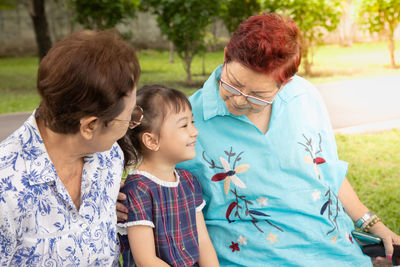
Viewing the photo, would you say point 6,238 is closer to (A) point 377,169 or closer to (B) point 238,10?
(A) point 377,169

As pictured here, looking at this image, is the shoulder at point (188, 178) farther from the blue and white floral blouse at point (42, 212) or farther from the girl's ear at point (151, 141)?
the blue and white floral blouse at point (42, 212)

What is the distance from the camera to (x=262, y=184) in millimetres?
2201

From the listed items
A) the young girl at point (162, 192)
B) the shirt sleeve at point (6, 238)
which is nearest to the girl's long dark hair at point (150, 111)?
the young girl at point (162, 192)

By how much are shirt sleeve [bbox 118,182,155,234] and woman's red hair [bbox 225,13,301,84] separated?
0.67 m

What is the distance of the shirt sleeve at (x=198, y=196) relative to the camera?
6.89ft

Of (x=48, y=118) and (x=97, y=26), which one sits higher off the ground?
(x=48, y=118)

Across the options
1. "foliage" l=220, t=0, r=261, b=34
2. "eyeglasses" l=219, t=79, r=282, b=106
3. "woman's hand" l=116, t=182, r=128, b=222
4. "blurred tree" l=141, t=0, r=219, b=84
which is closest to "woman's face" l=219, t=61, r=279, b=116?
"eyeglasses" l=219, t=79, r=282, b=106

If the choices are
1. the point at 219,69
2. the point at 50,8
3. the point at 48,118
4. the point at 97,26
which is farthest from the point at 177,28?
the point at 50,8

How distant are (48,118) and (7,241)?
16.3 inches

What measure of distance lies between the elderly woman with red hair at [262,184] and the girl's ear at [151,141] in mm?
277

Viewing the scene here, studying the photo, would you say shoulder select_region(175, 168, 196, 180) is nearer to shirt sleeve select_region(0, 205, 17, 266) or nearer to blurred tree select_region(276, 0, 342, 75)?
shirt sleeve select_region(0, 205, 17, 266)

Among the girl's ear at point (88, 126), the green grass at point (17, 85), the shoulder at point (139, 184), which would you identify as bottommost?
the green grass at point (17, 85)

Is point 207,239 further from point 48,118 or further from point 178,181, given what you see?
point 48,118

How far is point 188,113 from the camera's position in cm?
205
